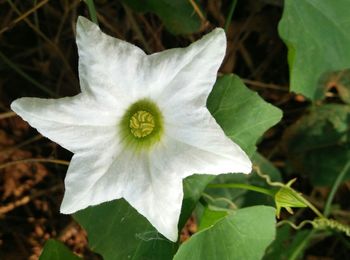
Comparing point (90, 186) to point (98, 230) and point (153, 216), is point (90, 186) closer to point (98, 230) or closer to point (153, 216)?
point (153, 216)

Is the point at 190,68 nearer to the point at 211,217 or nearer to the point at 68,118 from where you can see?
the point at 68,118

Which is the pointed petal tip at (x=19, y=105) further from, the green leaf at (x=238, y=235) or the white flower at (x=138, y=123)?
the green leaf at (x=238, y=235)

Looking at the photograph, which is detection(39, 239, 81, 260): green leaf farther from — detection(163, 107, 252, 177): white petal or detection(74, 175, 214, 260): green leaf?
detection(163, 107, 252, 177): white petal

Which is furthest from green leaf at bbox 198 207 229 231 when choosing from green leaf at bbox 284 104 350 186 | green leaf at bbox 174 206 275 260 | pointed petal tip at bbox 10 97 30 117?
green leaf at bbox 284 104 350 186

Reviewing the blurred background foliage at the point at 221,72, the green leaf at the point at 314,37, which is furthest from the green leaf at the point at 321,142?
the green leaf at the point at 314,37

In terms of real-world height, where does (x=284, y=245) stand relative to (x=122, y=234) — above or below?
below

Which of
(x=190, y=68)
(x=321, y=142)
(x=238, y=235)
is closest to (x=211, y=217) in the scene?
(x=238, y=235)
